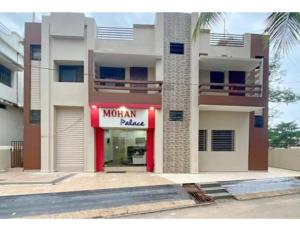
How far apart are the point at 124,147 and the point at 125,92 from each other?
9.86ft

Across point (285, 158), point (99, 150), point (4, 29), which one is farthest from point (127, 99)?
point (285, 158)

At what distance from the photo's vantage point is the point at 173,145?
42.7 ft

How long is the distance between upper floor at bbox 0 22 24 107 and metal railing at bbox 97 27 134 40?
6.26 m

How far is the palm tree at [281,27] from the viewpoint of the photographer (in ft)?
14.7

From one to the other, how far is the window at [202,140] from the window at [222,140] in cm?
46

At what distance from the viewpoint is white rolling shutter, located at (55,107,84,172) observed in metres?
13.3

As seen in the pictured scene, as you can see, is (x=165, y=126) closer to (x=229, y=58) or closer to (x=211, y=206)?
(x=229, y=58)

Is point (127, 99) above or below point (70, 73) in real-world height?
below

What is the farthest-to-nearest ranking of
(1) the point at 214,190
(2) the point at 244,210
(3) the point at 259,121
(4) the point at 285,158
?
(4) the point at 285,158, (3) the point at 259,121, (1) the point at 214,190, (2) the point at 244,210

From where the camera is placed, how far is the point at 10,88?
1641 centimetres

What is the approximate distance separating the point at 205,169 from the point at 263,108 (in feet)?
15.5

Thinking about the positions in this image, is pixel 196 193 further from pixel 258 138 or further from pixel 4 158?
pixel 4 158

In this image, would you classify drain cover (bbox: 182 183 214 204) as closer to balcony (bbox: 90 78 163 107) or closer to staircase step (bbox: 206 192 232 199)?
staircase step (bbox: 206 192 232 199)

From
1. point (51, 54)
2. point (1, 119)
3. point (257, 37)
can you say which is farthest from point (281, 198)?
point (1, 119)
